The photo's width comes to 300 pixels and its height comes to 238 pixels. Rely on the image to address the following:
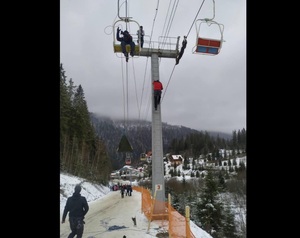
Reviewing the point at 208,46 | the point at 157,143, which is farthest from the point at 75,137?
the point at 208,46

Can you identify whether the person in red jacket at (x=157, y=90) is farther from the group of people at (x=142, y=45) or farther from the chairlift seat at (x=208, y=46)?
the chairlift seat at (x=208, y=46)

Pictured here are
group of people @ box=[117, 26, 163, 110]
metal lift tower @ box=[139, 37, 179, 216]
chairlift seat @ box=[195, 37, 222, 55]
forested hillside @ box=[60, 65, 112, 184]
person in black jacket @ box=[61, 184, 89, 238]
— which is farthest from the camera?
forested hillside @ box=[60, 65, 112, 184]

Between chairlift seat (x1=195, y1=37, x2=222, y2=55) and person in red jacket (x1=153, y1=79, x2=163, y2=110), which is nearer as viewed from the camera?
chairlift seat (x1=195, y1=37, x2=222, y2=55)

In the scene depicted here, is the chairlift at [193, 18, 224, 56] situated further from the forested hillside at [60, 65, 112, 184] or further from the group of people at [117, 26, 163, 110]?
the forested hillside at [60, 65, 112, 184]

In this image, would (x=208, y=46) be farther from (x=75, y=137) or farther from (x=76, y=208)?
(x=75, y=137)

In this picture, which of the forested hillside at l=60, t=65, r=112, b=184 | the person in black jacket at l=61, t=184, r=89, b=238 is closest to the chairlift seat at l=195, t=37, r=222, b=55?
the person in black jacket at l=61, t=184, r=89, b=238

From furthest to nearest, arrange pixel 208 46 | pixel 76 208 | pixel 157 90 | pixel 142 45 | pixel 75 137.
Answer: pixel 75 137
pixel 157 90
pixel 142 45
pixel 208 46
pixel 76 208

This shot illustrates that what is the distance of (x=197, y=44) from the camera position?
8.04m
